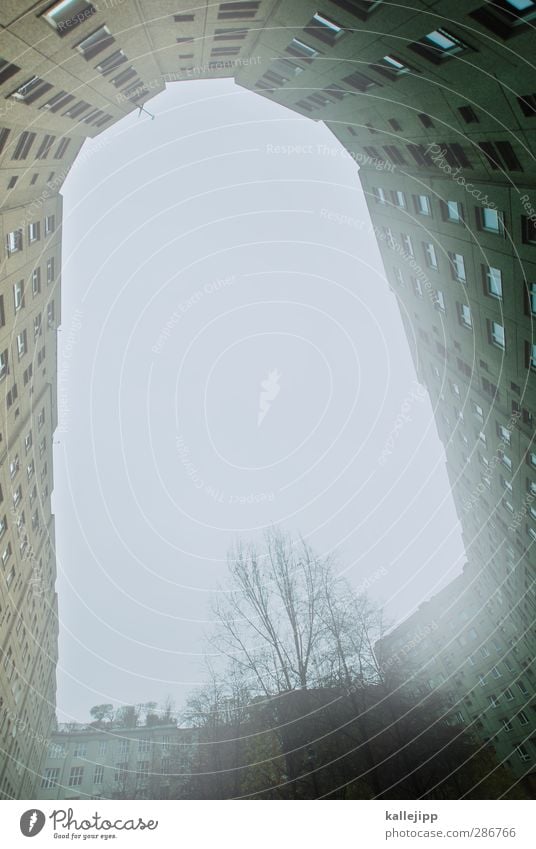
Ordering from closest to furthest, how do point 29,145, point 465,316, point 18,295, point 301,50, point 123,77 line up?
point 301,50 → point 29,145 → point 123,77 → point 465,316 → point 18,295

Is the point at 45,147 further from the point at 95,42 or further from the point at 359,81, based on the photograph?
the point at 359,81

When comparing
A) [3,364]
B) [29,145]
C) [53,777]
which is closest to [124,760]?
[53,777]

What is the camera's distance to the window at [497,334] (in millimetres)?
18391

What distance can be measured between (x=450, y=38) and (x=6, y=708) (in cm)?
3788

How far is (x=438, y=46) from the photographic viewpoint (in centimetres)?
1195

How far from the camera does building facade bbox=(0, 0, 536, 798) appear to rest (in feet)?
39.0

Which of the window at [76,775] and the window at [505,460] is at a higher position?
the window at [505,460]

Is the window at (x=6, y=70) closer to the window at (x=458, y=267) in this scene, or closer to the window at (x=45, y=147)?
the window at (x=45, y=147)

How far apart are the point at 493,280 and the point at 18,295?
22.1 m

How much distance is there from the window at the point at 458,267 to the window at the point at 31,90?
16.7 metres

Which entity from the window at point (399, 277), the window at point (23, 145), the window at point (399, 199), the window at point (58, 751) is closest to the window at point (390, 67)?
the window at point (399, 199)

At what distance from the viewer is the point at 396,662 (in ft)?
66.5

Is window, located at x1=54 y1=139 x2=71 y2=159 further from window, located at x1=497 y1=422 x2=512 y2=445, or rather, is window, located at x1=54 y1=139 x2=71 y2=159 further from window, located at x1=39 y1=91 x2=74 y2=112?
window, located at x1=497 y1=422 x2=512 y2=445

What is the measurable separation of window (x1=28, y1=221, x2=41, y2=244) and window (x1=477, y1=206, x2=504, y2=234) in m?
20.4
